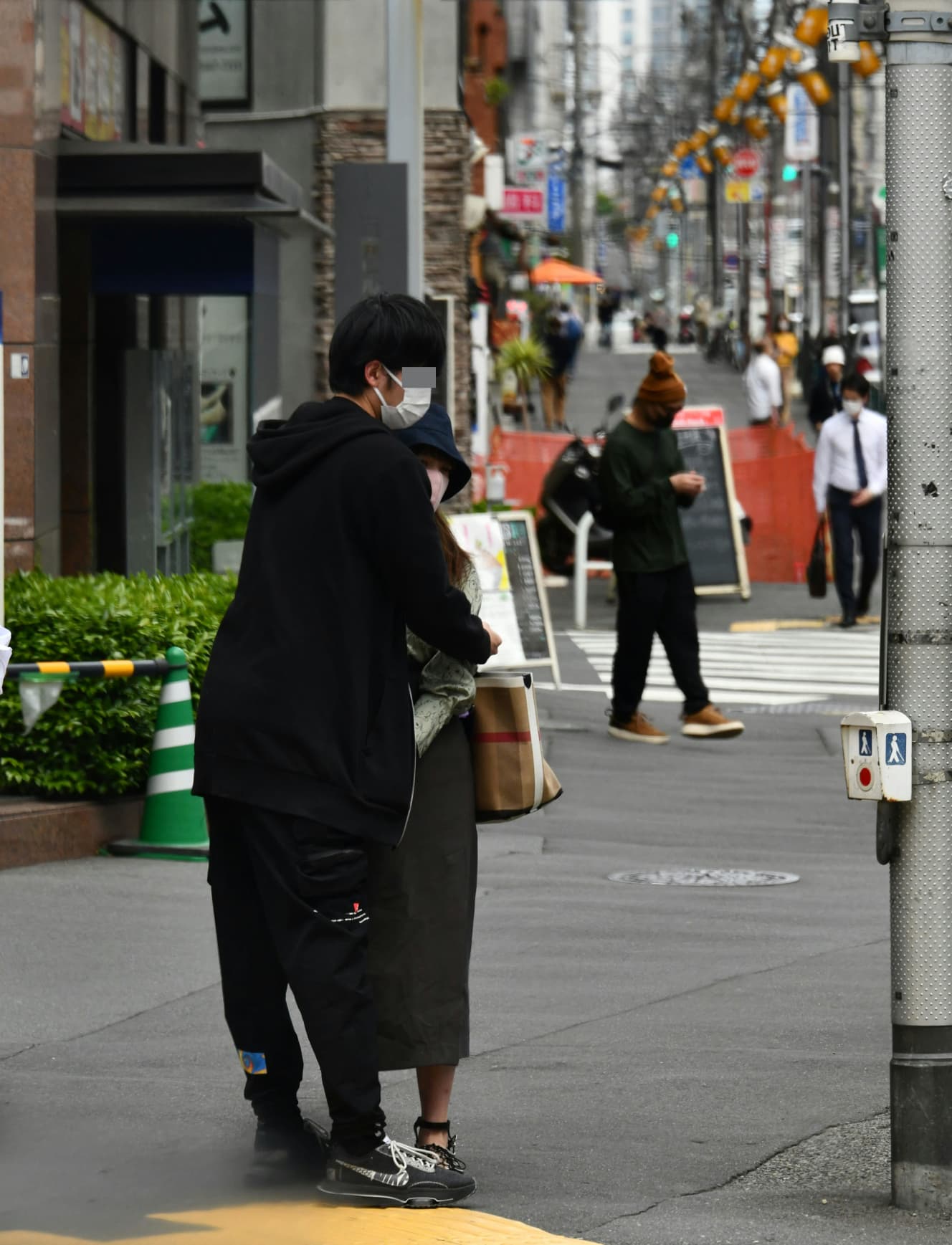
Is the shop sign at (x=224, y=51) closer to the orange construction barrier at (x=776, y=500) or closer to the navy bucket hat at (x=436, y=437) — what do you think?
the orange construction barrier at (x=776, y=500)

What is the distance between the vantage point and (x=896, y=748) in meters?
4.50

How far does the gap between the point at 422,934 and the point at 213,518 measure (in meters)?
13.5

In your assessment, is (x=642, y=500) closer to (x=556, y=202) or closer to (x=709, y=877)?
(x=709, y=877)

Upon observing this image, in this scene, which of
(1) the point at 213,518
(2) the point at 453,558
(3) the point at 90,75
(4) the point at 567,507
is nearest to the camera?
(2) the point at 453,558

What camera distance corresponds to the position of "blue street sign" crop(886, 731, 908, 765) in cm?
449

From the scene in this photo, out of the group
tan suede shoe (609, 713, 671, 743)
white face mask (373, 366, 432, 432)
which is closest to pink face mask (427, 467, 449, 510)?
white face mask (373, 366, 432, 432)

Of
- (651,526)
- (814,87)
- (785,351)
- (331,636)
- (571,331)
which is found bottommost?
(651,526)

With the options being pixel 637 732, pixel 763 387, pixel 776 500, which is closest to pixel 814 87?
pixel 763 387

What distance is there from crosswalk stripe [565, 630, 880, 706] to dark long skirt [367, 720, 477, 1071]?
387 inches

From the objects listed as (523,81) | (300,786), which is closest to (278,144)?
(300,786)

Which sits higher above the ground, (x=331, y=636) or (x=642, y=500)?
(x=331, y=636)

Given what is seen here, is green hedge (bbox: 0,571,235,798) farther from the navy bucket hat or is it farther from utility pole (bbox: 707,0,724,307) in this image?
utility pole (bbox: 707,0,724,307)

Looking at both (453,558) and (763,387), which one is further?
(763,387)

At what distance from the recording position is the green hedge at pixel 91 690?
28.1ft
